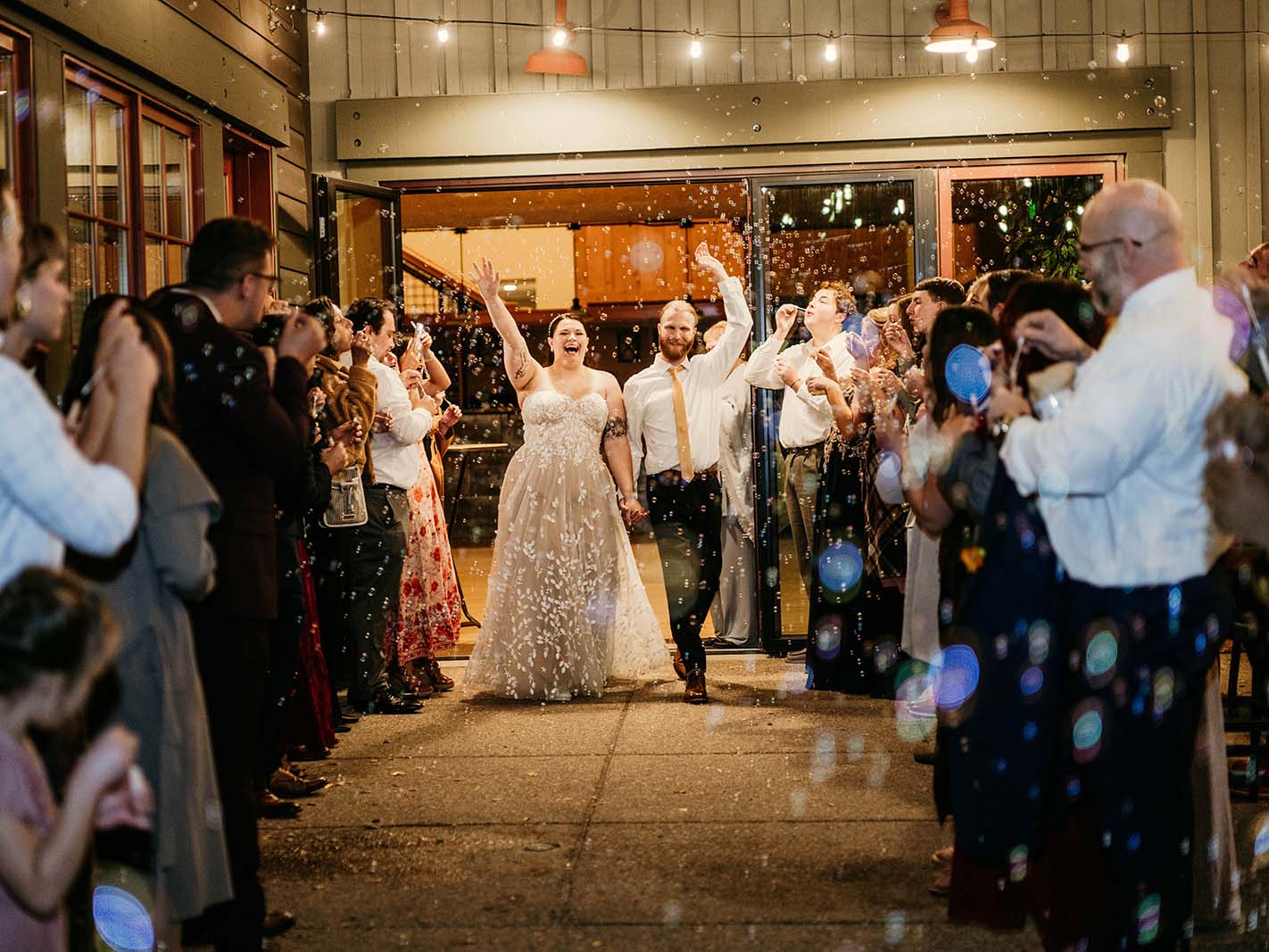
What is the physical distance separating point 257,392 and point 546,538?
3.89 metres

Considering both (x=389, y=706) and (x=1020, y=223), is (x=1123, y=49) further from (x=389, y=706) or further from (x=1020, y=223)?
(x=389, y=706)

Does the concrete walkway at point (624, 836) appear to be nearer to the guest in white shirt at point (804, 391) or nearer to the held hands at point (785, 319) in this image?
the guest in white shirt at point (804, 391)

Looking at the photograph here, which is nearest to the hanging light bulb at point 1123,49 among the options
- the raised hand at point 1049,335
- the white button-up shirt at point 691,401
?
the white button-up shirt at point 691,401

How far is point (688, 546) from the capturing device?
7.29 metres

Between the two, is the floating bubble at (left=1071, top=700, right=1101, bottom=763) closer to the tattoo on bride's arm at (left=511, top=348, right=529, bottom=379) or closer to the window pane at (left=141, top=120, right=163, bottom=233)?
the tattoo on bride's arm at (left=511, top=348, right=529, bottom=379)

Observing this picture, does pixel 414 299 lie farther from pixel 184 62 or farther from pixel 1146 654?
pixel 1146 654

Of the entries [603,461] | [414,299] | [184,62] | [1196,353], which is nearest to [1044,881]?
Answer: [1196,353]

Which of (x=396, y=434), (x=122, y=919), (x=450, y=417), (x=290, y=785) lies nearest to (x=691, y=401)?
(x=450, y=417)

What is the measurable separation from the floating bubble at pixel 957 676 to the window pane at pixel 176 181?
4318mm

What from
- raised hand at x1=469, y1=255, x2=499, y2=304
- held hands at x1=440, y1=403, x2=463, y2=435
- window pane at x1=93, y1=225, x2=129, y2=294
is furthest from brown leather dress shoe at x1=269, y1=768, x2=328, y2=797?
held hands at x1=440, y1=403, x2=463, y2=435

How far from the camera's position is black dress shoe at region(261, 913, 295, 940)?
3.87 metres

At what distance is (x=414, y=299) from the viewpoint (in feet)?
52.2

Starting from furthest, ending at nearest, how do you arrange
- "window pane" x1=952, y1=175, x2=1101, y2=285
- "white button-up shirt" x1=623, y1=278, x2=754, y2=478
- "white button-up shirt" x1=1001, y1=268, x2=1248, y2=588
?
"window pane" x1=952, y1=175, x2=1101, y2=285
"white button-up shirt" x1=623, y1=278, x2=754, y2=478
"white button-up shirt" x1=1001, y1=268, x2=1248, y2=588

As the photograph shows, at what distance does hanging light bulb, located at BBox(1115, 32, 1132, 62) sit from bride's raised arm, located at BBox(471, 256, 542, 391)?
161 inches
